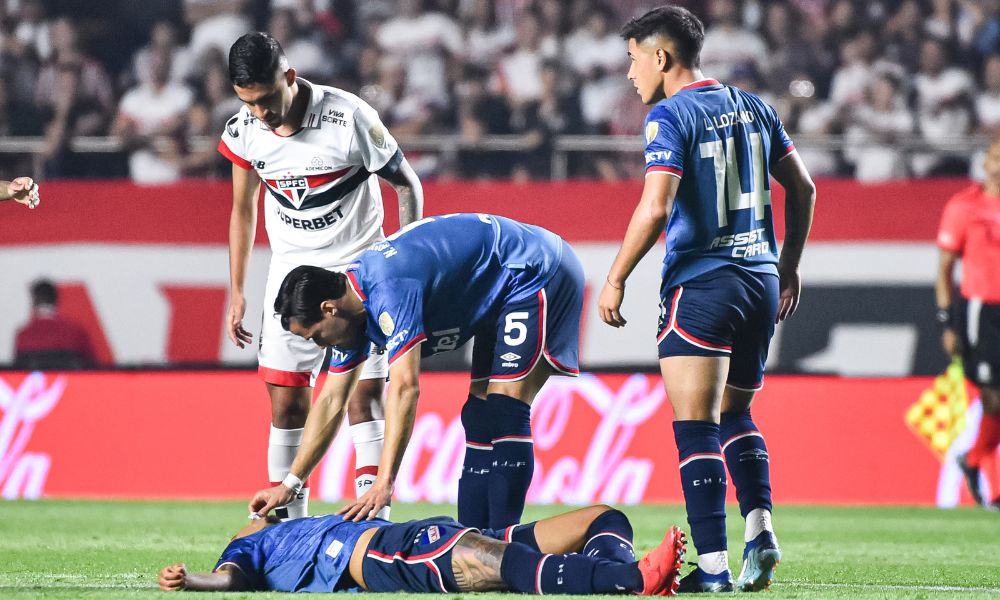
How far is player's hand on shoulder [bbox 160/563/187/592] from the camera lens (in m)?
4.76

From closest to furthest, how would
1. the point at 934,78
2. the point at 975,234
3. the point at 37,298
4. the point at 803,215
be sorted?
the point at 803,215 → the point at 975,234 → the point at 37,298 → the point at 934,78

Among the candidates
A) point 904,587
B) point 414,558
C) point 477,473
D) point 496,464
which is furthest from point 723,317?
point 414,558

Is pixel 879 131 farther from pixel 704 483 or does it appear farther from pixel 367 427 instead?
pixel 704 483

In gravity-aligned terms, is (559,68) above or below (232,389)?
above

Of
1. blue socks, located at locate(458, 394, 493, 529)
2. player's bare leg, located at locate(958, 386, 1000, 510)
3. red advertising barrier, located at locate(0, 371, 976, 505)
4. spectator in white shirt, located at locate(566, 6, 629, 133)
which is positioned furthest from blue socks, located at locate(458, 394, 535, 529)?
spectator in white shirt, located at locate(566, 6, 629, 133)

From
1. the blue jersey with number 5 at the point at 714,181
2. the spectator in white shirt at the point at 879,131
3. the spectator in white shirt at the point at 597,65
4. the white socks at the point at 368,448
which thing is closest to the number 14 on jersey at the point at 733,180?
the blue jersey with number 5 at the point at 714,181

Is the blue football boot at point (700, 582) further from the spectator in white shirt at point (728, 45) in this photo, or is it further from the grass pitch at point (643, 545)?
the spectator in white shirt at point (728, 45)

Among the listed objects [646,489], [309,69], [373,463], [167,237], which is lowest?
[646,489]

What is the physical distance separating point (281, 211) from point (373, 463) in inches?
49.8

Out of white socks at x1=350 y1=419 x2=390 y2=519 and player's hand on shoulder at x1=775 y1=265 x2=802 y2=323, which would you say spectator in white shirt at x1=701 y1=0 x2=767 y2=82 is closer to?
player's hand on shoulder at x1=775 y1=265 x2=802 y2=323

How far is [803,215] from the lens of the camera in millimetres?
5727

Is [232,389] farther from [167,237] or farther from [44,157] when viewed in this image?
[44,157]

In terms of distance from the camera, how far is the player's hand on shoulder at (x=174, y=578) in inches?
187

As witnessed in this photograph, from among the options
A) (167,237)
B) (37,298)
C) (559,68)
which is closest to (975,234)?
(559,68)
